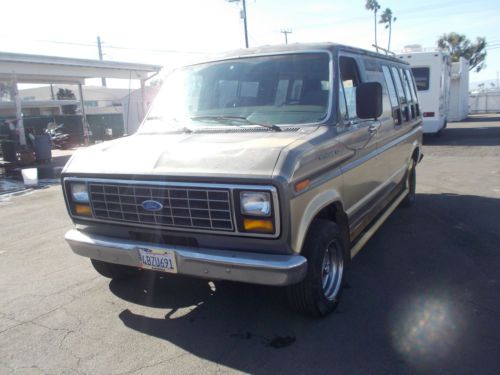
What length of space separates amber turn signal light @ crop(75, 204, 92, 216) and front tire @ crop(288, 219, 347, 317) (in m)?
1.79

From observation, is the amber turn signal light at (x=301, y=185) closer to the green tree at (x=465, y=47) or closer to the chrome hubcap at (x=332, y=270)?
the chrome hubcap at (x=332, y=270)

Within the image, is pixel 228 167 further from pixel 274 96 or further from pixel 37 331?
pixel 37 331

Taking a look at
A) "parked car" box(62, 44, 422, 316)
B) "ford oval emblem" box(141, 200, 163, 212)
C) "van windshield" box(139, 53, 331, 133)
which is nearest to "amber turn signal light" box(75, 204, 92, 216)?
"parked car" box(62, 44, 422, 316)

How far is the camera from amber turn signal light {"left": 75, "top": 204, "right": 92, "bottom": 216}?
12.3 ft

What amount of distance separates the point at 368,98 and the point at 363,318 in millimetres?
1862

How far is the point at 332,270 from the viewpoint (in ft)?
12.6

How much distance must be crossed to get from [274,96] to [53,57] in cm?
1672

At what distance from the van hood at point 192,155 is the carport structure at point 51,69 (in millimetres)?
10780

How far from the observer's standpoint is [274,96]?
4.04 metres

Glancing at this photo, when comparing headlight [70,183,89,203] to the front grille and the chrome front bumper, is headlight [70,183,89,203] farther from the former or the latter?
the chrome front bumper

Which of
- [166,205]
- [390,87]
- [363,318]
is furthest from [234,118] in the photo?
[390,87]

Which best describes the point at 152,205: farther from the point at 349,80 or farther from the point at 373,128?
the point at 373,128

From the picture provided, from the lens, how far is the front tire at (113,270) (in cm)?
434

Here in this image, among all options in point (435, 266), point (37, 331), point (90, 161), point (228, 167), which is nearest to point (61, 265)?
point (37, 331)
